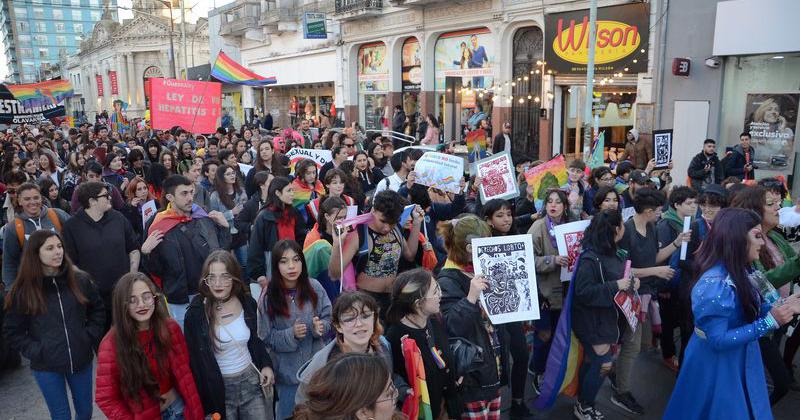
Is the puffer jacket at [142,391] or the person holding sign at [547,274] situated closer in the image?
the puffer jacket at [142,391]

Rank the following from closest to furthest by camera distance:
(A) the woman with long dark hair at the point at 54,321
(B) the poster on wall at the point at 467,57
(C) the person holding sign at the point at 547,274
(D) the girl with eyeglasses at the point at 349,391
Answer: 1. (D) the girl with eyeglasses at the point at 349,391
2. (A) the woman with long dark hair at the point at 54,321
3. (C) the person holding sign at the point at 547,274
4. (B) the poster on wall at the point at 467,57

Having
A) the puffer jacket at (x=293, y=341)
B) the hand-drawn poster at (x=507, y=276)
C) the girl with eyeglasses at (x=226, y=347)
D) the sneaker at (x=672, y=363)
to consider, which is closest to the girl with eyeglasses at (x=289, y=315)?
the puffer jacket at (x=293, y=341)

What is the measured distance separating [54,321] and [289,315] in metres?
1.52

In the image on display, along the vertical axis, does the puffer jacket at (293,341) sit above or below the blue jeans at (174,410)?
above

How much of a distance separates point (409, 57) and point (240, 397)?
20616 mm

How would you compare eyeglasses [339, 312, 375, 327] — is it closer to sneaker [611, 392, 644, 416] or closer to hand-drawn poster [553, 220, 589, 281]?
hand-drawn poster [553, 220, 589, 281]

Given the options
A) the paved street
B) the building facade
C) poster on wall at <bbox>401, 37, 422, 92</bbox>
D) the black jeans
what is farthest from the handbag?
the building facade

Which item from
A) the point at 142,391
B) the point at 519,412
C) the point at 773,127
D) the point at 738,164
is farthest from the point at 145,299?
the point at 773,127

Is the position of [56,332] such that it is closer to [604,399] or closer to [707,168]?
[604,399]

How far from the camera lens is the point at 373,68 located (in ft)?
80.4

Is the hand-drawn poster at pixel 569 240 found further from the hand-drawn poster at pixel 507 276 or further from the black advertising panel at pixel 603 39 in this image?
the black advertising panel at pixel 603 39

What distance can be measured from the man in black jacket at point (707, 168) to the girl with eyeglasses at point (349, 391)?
9546 mm

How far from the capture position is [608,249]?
4176 mm

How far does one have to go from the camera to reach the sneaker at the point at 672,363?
541cm
